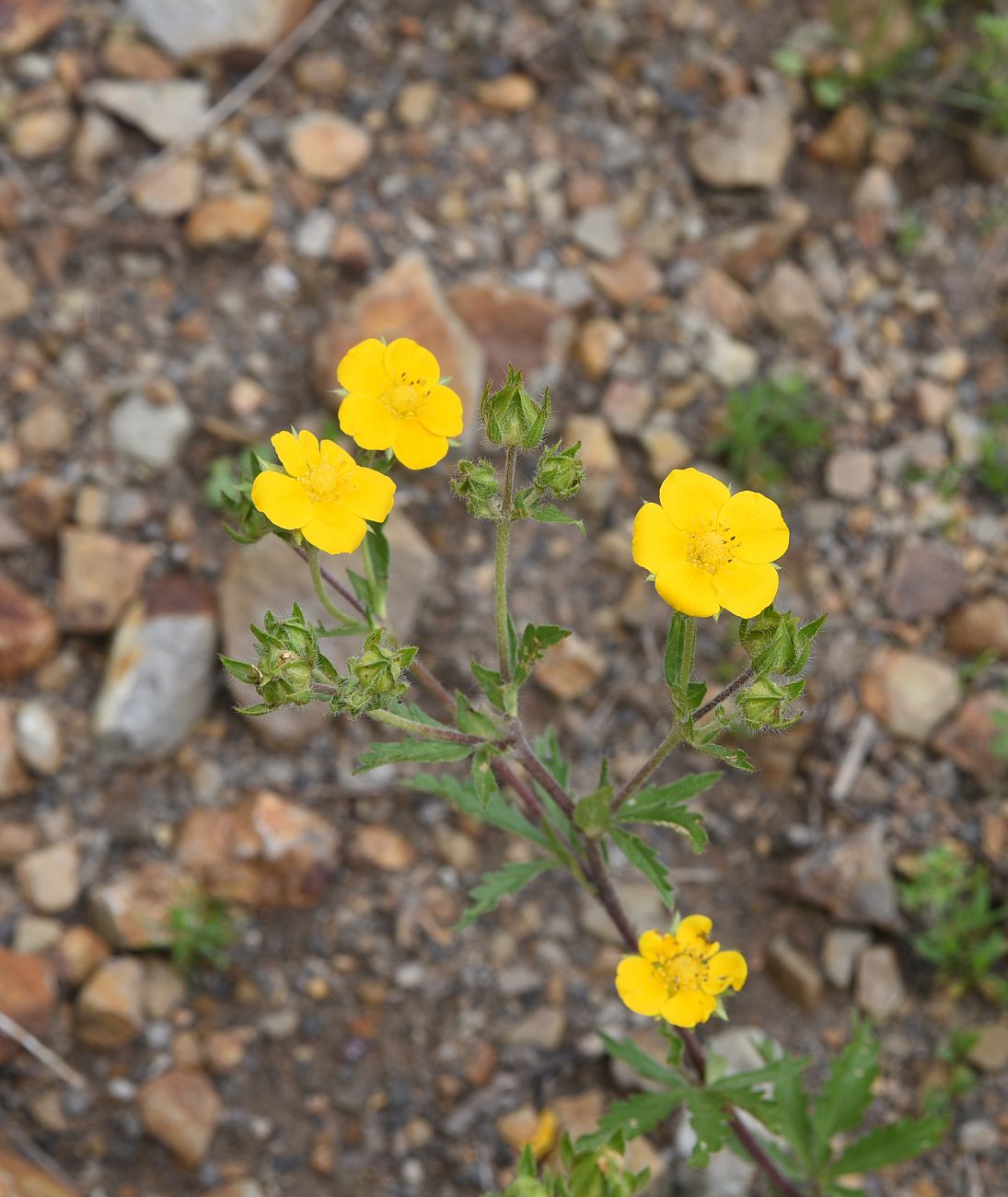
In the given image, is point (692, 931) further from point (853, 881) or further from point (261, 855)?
point (261, 855)

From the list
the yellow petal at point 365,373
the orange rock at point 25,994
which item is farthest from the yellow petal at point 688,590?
the orange rock at point 25,994

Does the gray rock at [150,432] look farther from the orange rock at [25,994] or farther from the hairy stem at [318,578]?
the hairy stem at [318,578]

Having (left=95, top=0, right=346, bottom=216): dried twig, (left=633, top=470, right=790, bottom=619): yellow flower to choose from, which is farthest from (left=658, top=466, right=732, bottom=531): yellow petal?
(left=95, top=0, right=346, bottom=216): dried twig

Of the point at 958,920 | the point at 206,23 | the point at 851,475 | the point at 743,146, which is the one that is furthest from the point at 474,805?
the point at 206,23

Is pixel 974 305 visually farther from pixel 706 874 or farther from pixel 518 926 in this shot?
pixel 518 926

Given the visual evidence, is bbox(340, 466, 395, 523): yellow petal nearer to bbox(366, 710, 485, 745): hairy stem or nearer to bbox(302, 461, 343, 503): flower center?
bbox(302, 461, 343, 503): flower center

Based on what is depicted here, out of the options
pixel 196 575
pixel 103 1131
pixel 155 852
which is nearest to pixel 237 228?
pixel 196 575
